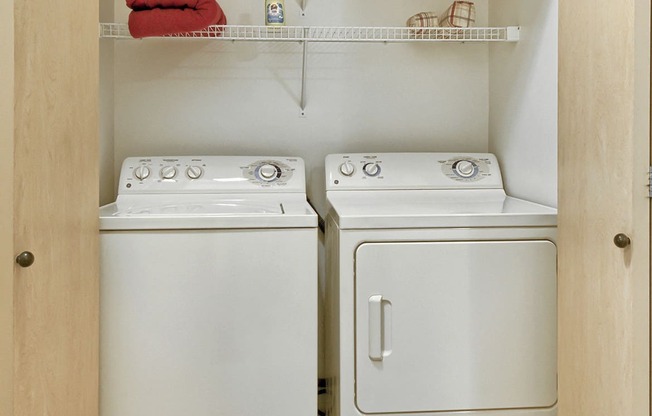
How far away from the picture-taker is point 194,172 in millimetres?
2279

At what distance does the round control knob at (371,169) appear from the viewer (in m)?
2.32

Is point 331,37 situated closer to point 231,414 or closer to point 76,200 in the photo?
point 76,200

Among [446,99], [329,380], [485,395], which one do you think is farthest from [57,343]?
[446,99]

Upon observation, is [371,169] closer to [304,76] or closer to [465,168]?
[465,168]

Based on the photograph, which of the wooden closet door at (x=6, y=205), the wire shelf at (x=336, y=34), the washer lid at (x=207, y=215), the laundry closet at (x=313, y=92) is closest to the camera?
the wooden closet door at (x=6, y=205)

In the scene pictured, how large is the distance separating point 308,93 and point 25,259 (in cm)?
150

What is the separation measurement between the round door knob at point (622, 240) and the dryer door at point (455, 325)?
19.0 inches

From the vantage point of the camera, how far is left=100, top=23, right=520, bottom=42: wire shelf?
2236 millimetres

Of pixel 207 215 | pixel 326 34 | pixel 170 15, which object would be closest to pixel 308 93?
pixel 326 34

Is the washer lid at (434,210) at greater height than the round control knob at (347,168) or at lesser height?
lesser

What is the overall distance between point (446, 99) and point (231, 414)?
157 centimetres

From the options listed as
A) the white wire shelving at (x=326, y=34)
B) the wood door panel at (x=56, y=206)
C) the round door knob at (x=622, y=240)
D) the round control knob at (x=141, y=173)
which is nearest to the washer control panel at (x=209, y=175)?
the round control knob at (x=141, y=173)

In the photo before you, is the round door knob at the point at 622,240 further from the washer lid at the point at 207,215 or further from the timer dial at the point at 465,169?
the timer dial at the point at 465,169

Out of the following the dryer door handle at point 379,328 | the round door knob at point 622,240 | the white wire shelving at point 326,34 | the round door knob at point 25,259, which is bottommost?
the dryer door handle at point 379,328
